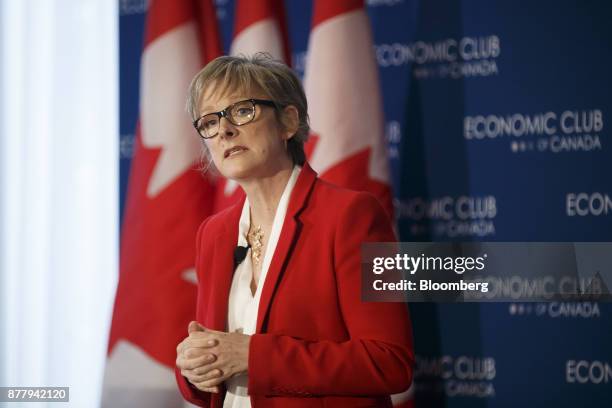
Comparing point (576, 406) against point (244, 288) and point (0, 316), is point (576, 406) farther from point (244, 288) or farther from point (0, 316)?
point (0, 316)

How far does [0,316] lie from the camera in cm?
323

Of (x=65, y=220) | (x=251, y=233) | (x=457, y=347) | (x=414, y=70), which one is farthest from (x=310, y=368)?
(x=65, y=220)

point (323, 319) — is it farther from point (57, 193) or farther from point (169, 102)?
point (57, 193)

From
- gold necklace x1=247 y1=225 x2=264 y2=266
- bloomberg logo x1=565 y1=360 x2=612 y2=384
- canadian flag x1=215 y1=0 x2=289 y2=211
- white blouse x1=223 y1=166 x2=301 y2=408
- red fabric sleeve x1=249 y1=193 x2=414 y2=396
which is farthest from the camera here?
canadian flag x1=215 y1=0 x2=289 y2=211

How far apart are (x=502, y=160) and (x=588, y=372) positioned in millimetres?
864

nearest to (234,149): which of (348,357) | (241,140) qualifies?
(241,140)

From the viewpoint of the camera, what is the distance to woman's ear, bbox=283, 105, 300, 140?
68.0 inches

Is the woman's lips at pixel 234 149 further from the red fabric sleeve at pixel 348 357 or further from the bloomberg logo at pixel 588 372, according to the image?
the bloomberg logo at pixel 588 372

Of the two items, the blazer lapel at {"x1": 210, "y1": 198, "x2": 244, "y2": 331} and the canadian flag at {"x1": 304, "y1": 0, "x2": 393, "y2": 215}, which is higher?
the canadian flag at {"x1": 304, "y1": 0, "x2": 393, "y2": 215}

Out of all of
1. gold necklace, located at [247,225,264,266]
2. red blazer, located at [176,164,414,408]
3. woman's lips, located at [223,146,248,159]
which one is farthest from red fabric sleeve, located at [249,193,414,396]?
woman's lips, located at [223,146,248,159]

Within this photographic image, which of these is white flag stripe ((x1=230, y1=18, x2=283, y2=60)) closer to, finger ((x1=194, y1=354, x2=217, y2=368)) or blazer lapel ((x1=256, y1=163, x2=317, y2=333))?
blazer lapel ((x1=256, y1=163, x2=317, y2=333))

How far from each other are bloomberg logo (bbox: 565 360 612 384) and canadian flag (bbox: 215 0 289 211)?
1.46 meters

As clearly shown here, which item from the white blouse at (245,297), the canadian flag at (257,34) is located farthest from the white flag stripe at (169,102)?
the white blouse at (245,297)

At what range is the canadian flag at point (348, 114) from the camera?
2643 mm
